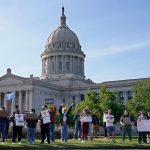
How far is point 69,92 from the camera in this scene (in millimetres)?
A: 116188

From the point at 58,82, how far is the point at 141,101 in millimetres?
51455

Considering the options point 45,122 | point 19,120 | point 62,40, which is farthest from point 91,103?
point 62,40

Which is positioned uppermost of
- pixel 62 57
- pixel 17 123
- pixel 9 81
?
pixel 62 57

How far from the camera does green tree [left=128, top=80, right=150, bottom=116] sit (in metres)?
68.0

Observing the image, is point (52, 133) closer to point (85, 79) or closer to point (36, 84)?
point (36, 84)

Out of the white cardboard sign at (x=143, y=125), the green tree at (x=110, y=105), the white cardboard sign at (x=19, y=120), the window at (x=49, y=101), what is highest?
the window at (x=49, y=101)

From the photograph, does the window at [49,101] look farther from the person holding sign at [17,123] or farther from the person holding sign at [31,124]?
the person holding sign at [31,124]

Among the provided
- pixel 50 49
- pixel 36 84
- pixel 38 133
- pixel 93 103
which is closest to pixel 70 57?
pixel 50 49

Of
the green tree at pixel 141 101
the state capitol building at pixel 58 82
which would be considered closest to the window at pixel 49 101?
the state capitol building at pixel 58 82

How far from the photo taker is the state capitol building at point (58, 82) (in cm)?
10638

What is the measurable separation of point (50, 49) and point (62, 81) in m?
16.4

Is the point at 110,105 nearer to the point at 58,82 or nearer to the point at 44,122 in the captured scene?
the point at 44,122

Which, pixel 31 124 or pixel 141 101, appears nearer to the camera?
pixel 31 124

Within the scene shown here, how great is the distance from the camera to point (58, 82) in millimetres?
119875
